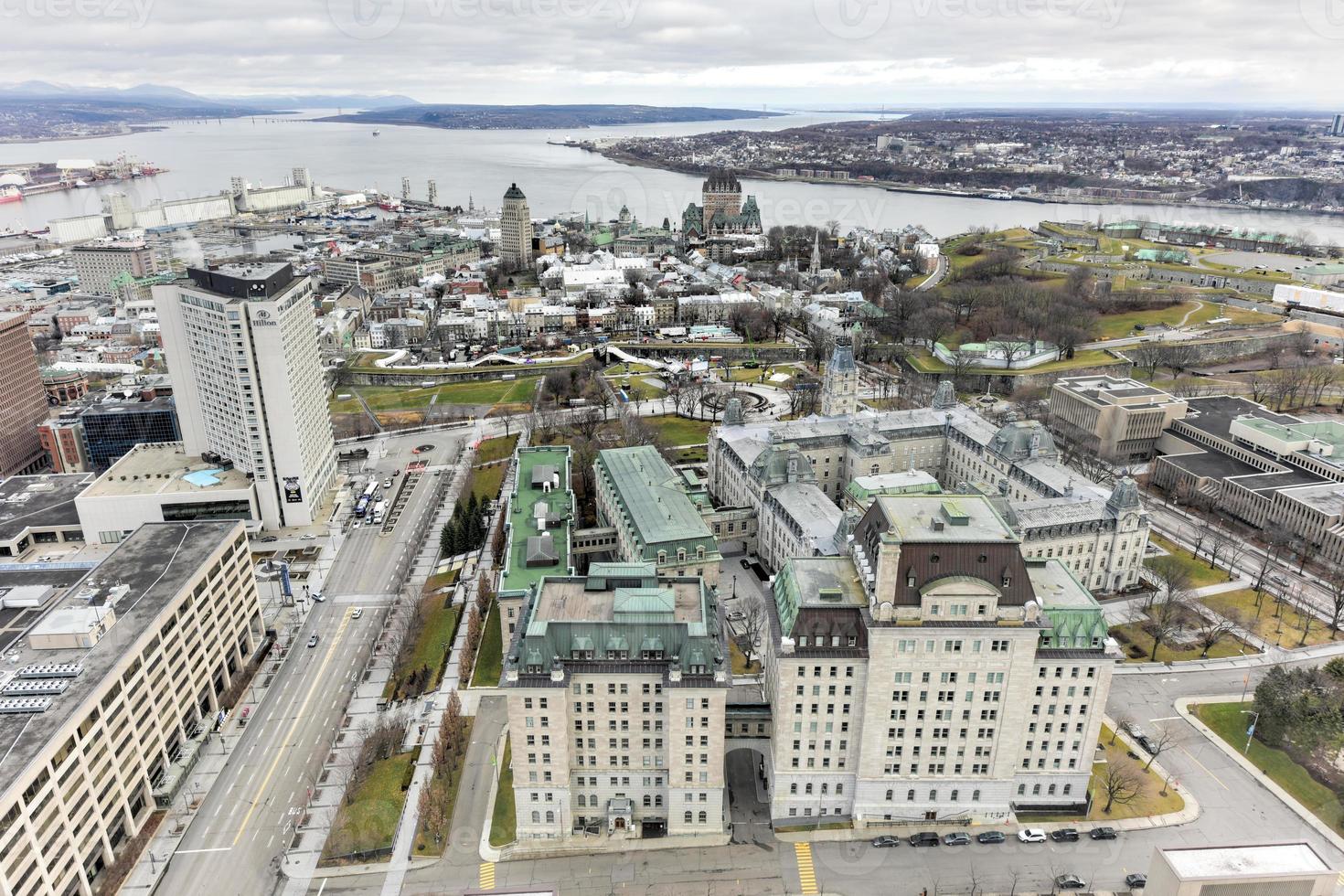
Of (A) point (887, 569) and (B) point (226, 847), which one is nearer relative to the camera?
(A) point (887, 569)

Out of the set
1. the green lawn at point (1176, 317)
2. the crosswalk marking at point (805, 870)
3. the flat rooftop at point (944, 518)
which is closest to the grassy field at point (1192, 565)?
the flat rooftop at point (944, 518)

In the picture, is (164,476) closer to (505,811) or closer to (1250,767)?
(505,811)

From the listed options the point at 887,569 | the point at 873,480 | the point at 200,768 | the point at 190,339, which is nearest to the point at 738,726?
the point at 887,569

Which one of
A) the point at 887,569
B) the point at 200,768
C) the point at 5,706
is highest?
the point at 887,569

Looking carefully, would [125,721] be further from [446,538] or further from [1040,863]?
[1040,863]

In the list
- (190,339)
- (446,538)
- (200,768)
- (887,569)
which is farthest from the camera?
(190,339)

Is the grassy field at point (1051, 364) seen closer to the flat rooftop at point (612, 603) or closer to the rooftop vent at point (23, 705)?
the flat rooftop at point (612, 603)

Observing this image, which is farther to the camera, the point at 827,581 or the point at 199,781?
the point at 199,781

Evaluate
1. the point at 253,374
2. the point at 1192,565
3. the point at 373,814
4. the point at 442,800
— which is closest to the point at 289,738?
the point at 373,814
